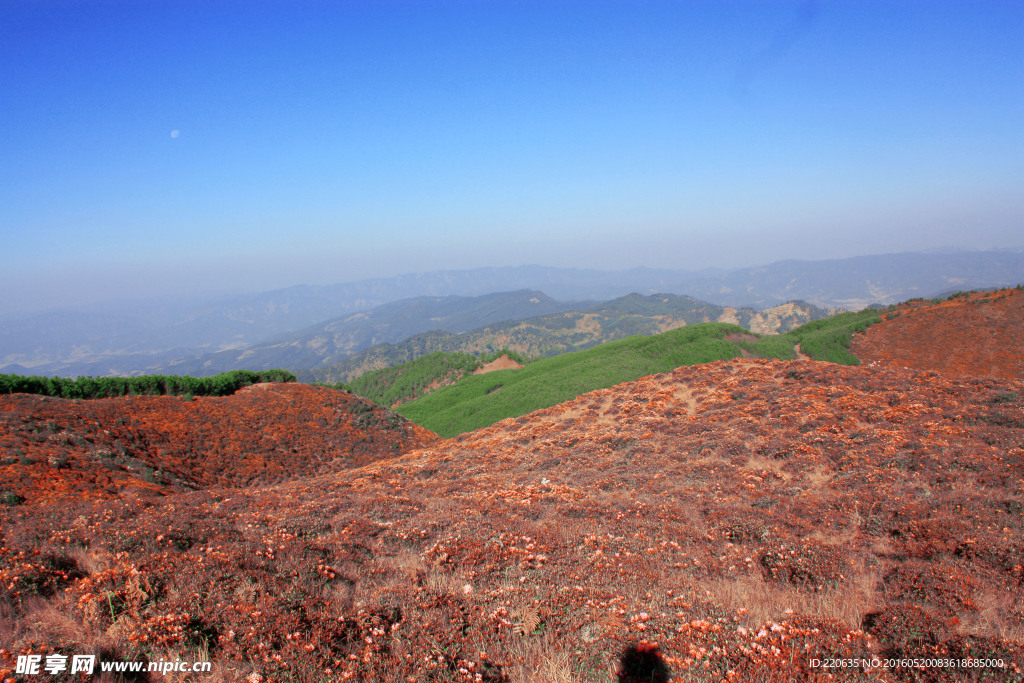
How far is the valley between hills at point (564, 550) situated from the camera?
5195 mm

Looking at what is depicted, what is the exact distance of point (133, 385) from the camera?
30016 mm

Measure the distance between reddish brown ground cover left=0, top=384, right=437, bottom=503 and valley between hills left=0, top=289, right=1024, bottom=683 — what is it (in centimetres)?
20

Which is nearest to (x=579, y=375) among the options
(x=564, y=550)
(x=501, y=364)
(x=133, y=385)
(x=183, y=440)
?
(x=501, y=364)

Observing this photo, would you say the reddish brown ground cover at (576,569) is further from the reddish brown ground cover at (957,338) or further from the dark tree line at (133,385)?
the reddish brown ground cover at (957,338)

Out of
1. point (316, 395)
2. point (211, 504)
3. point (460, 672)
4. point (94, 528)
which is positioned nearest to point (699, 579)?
point (460, 672)

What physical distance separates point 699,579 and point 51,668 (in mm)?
8671

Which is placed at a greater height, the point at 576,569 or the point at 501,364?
the point at 576,569

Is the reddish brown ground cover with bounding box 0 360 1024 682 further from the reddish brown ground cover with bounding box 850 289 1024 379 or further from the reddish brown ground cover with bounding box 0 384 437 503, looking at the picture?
the reddish brown ground cover with bounding box 850 289 1024 379

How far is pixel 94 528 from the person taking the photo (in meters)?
8.54

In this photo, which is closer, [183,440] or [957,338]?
[183,440]

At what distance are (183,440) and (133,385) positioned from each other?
41.3 feet

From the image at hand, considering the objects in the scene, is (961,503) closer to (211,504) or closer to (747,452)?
(747,452)

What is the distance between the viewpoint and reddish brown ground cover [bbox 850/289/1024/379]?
3962 cm

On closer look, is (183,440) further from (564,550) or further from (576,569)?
(576,569)
